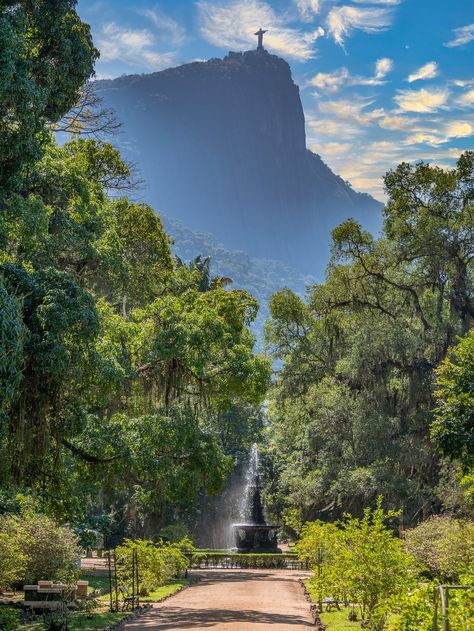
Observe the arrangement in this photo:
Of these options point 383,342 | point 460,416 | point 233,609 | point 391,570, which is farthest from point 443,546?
point 383,342

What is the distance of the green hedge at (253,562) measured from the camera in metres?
35.3

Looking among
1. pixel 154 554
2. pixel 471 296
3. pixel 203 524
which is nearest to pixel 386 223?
pixel 471 296

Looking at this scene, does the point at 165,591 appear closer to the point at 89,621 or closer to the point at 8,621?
the point at 89,621

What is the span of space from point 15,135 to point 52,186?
5741mm

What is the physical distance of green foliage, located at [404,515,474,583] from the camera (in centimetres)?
1934

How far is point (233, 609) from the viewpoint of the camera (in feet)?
55.1

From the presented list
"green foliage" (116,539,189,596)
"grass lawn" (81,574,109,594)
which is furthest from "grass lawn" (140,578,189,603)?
"grass lawn" (81,574,109,594)

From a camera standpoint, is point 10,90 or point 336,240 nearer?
point 10,90

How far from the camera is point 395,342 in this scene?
3188 cm

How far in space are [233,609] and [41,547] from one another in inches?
173

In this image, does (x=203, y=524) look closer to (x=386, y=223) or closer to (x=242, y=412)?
(x=242, y=412)

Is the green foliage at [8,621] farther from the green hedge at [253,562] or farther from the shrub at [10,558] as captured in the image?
the green hedge at [253,562]

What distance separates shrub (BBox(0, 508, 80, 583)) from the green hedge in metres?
17.3

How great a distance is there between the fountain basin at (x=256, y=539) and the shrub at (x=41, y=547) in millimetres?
21931
